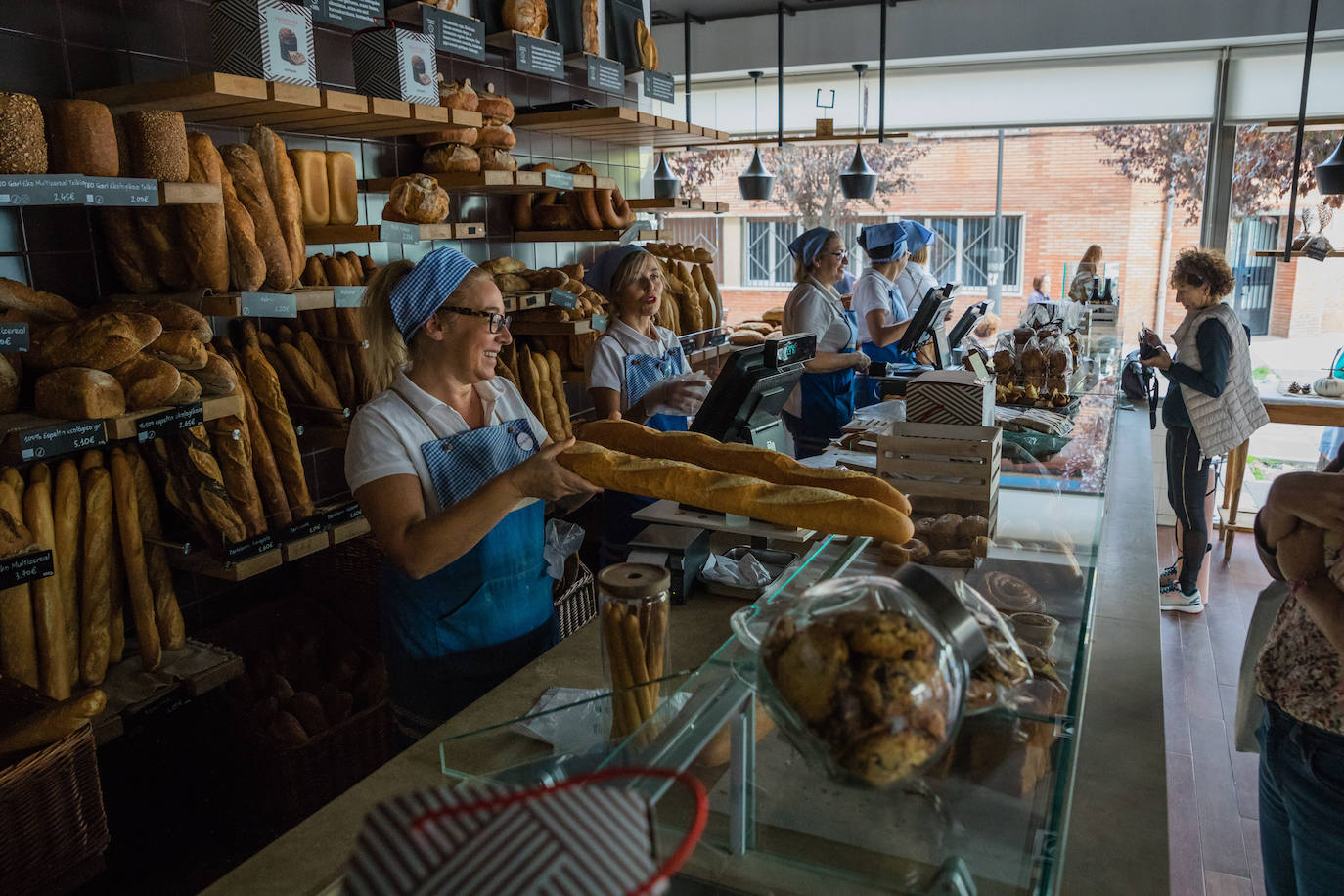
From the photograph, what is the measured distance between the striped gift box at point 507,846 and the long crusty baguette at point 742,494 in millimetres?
876

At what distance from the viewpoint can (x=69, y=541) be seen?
2119 mm

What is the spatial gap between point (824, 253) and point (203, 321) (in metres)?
2.95

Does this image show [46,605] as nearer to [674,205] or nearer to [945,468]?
[945,468]

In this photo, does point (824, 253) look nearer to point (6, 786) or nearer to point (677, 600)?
point (677, 600)

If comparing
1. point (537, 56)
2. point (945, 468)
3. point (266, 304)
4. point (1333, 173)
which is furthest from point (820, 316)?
point (945, 468)

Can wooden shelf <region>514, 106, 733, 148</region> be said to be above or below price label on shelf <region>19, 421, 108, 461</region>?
above

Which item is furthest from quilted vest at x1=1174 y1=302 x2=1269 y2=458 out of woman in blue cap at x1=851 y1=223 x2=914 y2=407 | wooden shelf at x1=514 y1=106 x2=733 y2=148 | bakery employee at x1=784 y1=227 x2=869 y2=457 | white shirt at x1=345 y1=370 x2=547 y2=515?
white shirt at x1=345 y1=370 x2=547 y2=515

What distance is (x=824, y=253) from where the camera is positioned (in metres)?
4.48

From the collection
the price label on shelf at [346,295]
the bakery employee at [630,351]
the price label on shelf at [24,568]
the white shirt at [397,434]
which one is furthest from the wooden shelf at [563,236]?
the price label on shelf at [24,568]

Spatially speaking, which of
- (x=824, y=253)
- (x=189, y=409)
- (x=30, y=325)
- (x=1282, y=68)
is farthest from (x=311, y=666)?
(x=1282, y=68)

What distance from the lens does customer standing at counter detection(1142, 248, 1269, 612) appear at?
4.43 m

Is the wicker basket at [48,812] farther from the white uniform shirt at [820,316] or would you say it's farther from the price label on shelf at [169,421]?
the white uniform shirt at [820,316]

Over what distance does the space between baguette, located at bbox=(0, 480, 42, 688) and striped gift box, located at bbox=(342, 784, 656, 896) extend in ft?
6.24

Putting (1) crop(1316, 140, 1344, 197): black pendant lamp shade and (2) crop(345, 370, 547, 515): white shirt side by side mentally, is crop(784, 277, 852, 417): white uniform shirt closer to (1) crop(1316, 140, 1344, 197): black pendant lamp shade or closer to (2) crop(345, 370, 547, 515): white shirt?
(1) crop(1316, 140, 1344, 197): black pendant lamp shade
